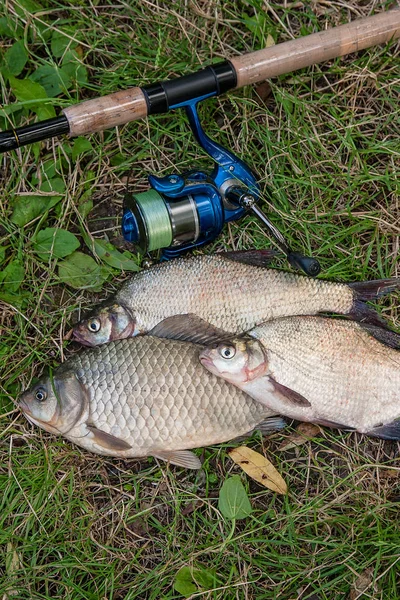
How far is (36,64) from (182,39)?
76 centimetres

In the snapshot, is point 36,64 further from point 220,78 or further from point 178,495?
point 178,495

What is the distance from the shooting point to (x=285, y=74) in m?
3.45

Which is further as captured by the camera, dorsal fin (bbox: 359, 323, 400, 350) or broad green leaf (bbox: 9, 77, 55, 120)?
broad green leaf (bbox: 9, 77, 55, 120)

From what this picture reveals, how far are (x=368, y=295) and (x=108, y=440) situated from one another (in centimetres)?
138

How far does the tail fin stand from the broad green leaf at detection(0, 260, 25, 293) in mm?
1610

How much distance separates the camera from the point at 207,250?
3.41 m

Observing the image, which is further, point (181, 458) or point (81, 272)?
point (81, 272)

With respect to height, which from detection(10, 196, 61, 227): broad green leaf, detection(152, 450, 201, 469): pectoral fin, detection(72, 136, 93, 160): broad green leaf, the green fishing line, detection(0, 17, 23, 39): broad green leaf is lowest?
detection(152, 450, 201, 469): pectoral fin

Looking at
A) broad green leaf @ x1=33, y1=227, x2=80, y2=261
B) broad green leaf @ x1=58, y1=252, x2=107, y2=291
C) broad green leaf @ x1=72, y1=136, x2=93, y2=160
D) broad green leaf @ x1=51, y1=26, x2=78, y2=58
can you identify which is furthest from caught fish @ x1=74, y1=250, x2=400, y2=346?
broad green leaf @ x1=51, y1=26, x2=78, y2=58

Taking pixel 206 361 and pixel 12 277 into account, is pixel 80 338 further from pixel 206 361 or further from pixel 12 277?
pixel 206 361

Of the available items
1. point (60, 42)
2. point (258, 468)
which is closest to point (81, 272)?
point (60, 42)

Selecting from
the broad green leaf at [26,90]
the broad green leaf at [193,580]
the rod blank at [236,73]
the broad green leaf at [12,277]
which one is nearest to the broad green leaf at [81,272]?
the broad green leaf at [12,277]

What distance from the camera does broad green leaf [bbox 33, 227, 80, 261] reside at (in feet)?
11.0

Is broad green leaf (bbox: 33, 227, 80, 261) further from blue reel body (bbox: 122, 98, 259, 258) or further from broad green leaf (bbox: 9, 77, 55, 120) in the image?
broad green leaf (bbox: 9, 77, 55, 120)
